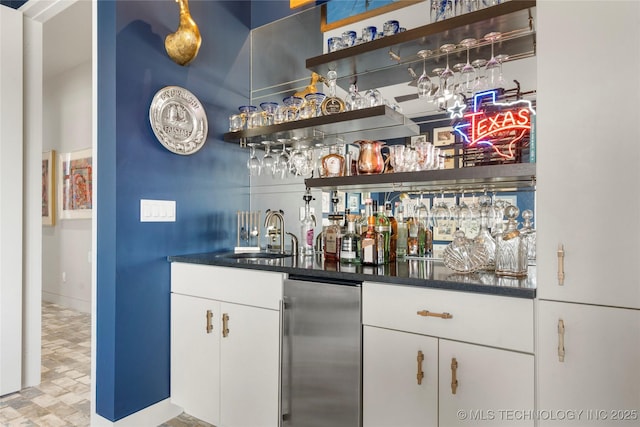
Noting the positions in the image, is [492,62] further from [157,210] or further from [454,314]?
[157,210]

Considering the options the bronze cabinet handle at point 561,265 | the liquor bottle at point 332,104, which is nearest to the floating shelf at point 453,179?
the bronze cabinet handle at point 561,265

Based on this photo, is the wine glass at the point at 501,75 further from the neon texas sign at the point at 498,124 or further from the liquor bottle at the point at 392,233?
the liquor bottle at the point at 392,233

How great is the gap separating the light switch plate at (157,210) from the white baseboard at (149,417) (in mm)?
1023

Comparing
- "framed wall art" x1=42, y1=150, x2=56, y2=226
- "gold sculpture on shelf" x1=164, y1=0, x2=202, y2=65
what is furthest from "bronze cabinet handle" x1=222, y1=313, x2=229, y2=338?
"framed wall art" x1=42, y1=150, x2=56, y2=226

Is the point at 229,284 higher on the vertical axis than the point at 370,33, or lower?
lower

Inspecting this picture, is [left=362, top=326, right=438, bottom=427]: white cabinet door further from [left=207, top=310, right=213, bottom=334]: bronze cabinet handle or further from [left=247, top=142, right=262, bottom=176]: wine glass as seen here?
[left=247, top=142, right=262, bottom=176]: wine glass

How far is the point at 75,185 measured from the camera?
445cm

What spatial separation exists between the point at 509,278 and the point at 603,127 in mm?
577

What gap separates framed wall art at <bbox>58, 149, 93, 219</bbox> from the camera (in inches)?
169

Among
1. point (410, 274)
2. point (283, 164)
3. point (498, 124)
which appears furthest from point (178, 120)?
point (498, 124)

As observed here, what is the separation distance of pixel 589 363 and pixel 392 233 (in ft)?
3.15

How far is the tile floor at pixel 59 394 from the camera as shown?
2139mm

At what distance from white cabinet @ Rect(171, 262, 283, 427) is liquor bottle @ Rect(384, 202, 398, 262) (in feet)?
1.88

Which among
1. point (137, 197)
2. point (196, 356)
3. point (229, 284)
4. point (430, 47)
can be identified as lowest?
point (196, 356)
